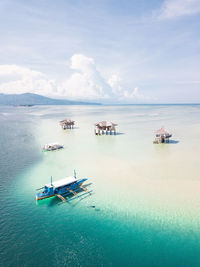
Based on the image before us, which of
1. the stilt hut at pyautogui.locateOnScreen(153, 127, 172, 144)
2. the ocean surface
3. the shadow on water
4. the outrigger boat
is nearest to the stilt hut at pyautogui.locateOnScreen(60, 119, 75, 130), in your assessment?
the stilt hut at pyautogui.locateOnScreen(153, 127, 172, 144)

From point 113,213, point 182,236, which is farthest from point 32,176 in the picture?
point 182,236

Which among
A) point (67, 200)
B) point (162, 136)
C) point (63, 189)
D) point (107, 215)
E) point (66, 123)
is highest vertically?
point (66, 123)

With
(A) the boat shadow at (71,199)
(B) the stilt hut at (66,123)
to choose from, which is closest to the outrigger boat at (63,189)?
(A) the boat shadow at (71,199)

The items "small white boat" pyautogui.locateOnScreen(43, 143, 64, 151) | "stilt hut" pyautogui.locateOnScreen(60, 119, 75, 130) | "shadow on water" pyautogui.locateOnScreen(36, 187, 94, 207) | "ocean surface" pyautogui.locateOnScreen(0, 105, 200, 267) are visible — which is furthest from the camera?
"stilt hut" pyautogui.locateOnScreen(60, 119, 75, 130)

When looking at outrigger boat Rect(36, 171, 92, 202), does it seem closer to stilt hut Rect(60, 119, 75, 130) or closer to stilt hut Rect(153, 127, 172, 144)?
stilt hut Rect(153, 127, 172, 144)

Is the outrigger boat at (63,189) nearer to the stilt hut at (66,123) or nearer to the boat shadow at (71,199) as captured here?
the boat shadow at (71,199)

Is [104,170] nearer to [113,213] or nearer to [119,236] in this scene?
[113,213]

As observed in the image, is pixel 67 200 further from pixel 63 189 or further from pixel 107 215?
pixel 107 215

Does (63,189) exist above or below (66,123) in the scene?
below

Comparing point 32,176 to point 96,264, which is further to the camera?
point 32,176

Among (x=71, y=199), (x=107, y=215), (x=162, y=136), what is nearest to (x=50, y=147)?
(x=71, y=199)

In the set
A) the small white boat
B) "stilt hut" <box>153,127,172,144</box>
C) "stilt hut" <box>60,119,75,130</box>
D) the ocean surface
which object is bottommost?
the ocean surface
